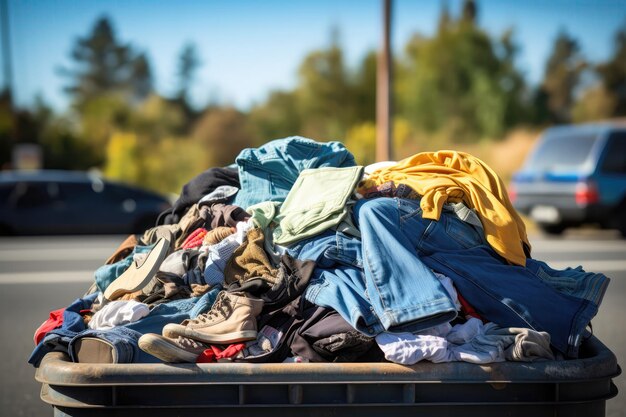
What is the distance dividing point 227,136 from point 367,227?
92.1ft

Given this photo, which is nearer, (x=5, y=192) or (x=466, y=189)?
(x=466, y=189)

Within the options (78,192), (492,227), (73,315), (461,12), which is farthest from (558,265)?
(461,12)

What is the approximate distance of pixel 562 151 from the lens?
→ 13.5 m

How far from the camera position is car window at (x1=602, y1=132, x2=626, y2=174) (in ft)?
43.0

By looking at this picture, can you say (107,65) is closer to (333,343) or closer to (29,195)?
(29,195)

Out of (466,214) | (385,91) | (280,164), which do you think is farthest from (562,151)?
(466,214)

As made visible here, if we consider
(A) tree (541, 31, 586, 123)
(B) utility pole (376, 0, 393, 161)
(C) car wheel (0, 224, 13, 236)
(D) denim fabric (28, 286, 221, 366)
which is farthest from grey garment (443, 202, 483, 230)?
(A) tree (541, 31, 586, 123)

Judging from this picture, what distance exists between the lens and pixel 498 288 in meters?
2.96

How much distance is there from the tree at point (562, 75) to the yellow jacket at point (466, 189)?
105 ft

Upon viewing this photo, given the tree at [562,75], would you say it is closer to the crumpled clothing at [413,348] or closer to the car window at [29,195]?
Answer: the car window at [29,195]

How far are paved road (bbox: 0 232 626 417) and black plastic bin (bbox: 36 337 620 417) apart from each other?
2.36 m

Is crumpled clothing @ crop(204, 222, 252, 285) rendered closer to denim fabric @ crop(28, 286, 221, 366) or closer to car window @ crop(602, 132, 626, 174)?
denim fabric @ crop(28, 286, 221, 366)

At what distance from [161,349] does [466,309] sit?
1.16 meters

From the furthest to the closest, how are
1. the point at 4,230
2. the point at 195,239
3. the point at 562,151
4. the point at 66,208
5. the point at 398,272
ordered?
the point at 66,208, the point at 4,230, the point at 562,151, the point at 195,239, the point at 398,272
